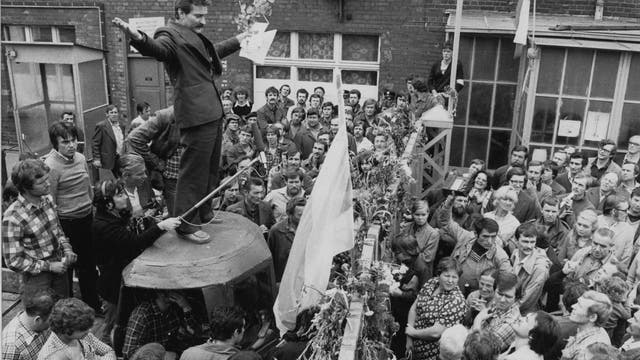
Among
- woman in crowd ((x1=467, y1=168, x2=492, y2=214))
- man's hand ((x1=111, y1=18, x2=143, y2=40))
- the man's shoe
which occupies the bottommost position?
woman in crowd ((x1=467, y1=168, x2=492, y2=214))

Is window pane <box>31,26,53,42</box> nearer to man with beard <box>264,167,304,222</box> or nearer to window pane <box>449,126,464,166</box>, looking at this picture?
window pane <box>449,126,464,166</box>

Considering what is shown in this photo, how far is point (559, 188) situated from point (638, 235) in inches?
65.2

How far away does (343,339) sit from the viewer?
12.3 feet

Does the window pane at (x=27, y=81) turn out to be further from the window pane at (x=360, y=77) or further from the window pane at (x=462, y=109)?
the window pane at (x=462, y=109)

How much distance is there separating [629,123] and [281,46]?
660 cm

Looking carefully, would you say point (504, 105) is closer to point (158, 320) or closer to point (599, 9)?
point (599, 9)

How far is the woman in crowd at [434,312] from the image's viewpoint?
16.0 feet

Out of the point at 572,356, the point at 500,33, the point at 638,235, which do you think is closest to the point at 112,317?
the point at 572,356

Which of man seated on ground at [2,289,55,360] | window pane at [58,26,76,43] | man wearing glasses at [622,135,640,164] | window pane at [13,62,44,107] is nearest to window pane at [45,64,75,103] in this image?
window pane at [13,62,44,107]

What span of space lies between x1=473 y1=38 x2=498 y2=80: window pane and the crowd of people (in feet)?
13.8

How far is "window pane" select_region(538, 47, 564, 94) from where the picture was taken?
996 centimetres

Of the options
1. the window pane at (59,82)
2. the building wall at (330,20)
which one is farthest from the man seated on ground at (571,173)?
the window pane at (59,82)

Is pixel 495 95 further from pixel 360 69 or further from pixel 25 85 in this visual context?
pixel 25 85

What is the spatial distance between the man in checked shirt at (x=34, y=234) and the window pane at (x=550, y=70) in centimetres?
779
